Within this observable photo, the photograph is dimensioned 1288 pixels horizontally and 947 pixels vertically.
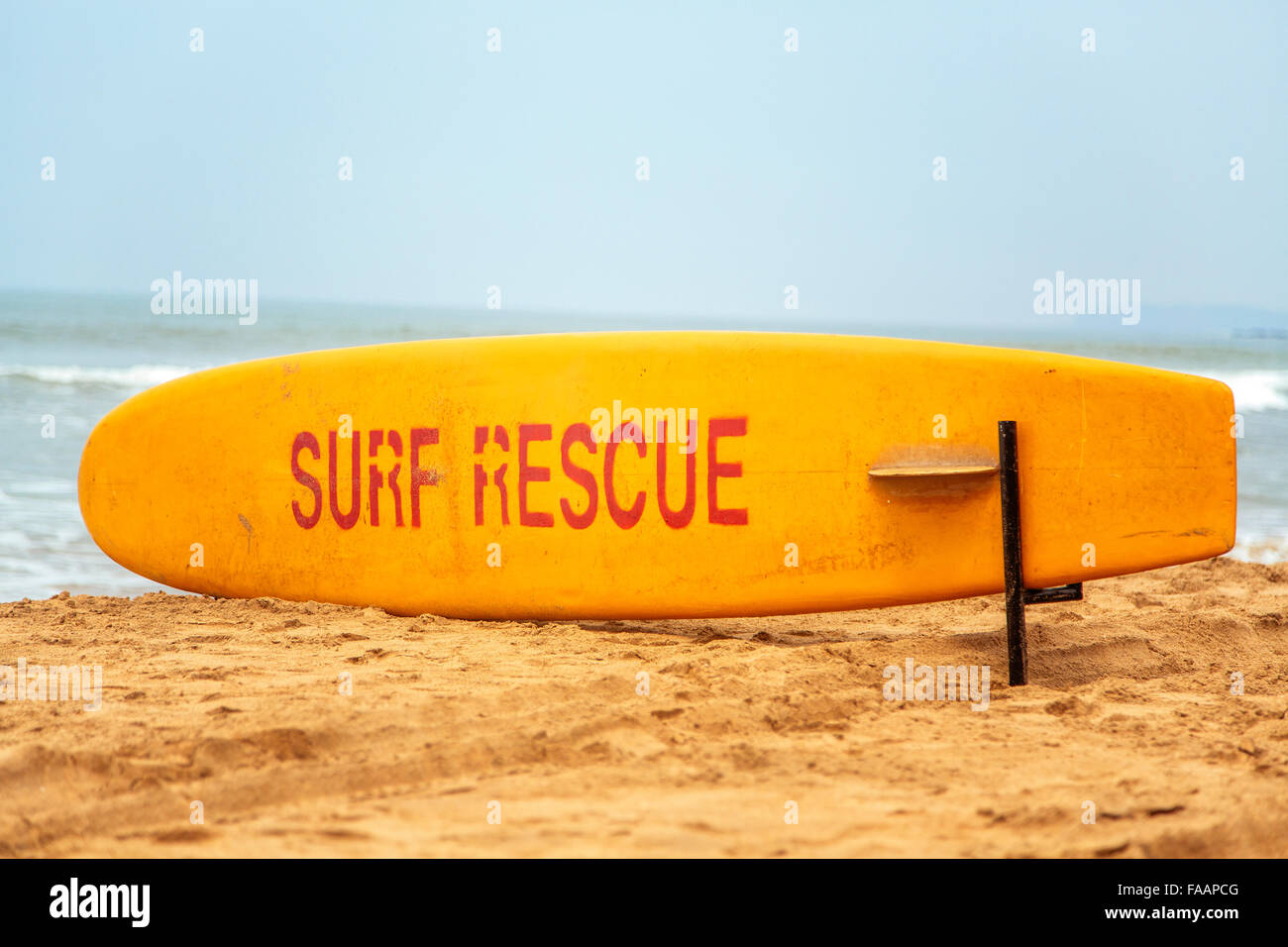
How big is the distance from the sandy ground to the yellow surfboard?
0.60 feet

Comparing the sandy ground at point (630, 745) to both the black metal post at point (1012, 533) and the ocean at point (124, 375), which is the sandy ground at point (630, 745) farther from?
the ocean at point (124, 375)

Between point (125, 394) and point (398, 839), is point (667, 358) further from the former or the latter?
point (125, 394)

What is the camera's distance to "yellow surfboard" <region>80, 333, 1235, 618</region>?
2.46 meters

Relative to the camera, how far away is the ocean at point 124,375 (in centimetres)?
400

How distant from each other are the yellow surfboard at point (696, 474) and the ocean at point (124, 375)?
1145 mm

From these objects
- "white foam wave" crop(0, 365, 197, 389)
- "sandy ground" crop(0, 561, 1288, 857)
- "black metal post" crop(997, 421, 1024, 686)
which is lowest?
"sandy ground" crop(0, 561, 1288, 857)

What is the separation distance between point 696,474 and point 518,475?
18.8 inches

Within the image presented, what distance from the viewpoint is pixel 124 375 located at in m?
10.1

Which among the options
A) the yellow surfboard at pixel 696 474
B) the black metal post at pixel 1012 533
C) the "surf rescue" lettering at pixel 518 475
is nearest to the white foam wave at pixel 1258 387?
the yellow surfboard at pixel 696 474

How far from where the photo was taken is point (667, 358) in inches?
104

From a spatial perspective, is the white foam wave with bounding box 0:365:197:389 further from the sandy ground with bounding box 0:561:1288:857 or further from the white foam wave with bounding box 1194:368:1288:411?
the white foam wave with bounding box 1194:368:1288:411

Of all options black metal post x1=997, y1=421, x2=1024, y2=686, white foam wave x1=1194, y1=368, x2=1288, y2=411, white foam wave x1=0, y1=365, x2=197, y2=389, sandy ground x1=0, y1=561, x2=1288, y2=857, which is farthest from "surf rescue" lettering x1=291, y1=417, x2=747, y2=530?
white foam wave x1=1194, y1=368, x2=1288, y2=411
